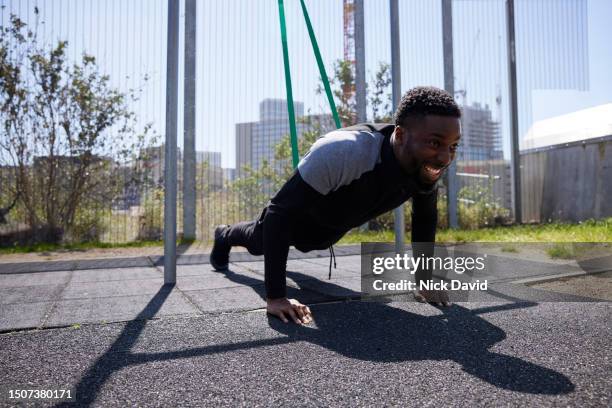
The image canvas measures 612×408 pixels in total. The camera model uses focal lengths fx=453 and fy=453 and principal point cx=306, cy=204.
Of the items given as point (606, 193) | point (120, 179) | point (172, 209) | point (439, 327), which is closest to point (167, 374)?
point (439, 327)

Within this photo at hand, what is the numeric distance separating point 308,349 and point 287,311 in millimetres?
388

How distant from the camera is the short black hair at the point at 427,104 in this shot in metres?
1.72

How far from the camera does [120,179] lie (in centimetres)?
565

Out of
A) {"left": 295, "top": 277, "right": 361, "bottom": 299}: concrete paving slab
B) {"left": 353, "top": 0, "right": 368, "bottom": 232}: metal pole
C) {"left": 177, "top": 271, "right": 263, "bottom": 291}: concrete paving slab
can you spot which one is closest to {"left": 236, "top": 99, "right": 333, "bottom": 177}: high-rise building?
{"left": 353, "top": 0, "right": 368, "bottom": 232}: metal pole

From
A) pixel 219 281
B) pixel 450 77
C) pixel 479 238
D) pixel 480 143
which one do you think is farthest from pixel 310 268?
pixel 480 143

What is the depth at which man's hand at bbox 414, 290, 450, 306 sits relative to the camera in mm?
2088

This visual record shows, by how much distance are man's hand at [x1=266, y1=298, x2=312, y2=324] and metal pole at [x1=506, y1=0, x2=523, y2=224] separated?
254 inches

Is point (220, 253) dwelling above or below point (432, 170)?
below

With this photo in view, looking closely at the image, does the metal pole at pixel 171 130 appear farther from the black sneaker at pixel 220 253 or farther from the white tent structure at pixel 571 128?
the white tent structure at pixel 571 128

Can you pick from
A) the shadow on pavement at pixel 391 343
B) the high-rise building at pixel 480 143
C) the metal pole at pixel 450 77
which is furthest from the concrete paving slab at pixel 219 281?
the high-rise building at pixel 480 143

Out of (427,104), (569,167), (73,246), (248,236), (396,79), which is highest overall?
(396,79)

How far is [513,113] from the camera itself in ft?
24.5

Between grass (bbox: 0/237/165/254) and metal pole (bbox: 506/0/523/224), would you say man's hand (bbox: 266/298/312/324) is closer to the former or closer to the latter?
grass (bbox: 0/237/165/254)

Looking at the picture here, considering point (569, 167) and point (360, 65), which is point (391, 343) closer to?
point (360, 65)
